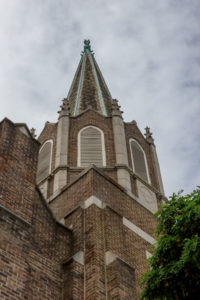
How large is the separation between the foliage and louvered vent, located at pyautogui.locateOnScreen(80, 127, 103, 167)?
28.5 ft

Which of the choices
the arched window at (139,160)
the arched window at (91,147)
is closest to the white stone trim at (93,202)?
the arched window at (91,147)

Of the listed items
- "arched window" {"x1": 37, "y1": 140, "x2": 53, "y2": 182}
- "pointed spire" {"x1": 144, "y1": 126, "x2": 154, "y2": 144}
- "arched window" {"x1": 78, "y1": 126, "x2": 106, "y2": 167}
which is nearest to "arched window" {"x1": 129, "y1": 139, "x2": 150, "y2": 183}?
"pointed spire" {"x1": 144, "y1": 126, "x2": 154, "y2": 144}

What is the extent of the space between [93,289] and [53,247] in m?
1.79

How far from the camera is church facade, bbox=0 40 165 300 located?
39.0 feet

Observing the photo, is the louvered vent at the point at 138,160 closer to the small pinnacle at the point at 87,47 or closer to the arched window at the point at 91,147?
the arched window at the point at 91,147

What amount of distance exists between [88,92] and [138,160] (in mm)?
7383

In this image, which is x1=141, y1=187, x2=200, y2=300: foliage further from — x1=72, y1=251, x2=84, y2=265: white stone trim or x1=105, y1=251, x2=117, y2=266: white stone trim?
x1=72, y1=251, x2=84, y2=265: white stone trim

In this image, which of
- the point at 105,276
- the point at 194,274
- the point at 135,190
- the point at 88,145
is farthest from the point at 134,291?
the point at 88,145

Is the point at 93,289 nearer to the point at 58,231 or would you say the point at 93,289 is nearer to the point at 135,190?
the point at 58,231

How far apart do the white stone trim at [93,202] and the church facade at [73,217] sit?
0.12 ft

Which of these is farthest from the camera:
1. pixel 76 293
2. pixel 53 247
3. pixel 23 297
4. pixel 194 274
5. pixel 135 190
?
pixel 135 190

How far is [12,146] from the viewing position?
13.8 meters

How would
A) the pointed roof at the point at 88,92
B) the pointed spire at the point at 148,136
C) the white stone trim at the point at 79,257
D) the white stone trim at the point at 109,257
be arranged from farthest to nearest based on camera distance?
the pointed roof at the point at 88,92, the pointed spire at the point at 148,136, the white stone trim at the point at 109,257, the white stone trim at the point at 79,257

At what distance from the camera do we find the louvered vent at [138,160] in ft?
69.8
